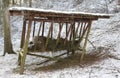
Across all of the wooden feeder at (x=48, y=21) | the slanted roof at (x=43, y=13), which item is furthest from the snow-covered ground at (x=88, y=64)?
the slanted roof at (x=43, y=13)

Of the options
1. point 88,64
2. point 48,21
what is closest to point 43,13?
point 48,21

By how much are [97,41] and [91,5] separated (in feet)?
20.3

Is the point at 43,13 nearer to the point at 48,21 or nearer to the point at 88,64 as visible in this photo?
the point at 48,21

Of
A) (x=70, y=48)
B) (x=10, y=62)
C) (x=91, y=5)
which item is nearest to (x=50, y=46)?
(x=70, y=48)

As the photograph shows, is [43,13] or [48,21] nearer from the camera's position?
[43,13]

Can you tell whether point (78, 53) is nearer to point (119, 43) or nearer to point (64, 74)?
point (119, 43)

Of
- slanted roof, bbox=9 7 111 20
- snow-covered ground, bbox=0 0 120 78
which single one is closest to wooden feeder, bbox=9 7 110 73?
slanted roof, bbox=9 7 111 20

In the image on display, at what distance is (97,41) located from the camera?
1226 cm

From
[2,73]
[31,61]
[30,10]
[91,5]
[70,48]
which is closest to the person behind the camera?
[30,10]

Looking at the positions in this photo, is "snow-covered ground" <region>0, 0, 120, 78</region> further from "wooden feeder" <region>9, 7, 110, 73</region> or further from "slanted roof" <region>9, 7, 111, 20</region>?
"slanted roof" <region>9, 7, 111, 20</region>

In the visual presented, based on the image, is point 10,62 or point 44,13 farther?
point 10,62

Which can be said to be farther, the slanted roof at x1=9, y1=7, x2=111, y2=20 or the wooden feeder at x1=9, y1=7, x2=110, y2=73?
the wooden feeder at x1=9, y1=7, x2=110, y2=73

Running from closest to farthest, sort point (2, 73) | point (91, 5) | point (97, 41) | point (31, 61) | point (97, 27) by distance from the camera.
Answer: point (2, 73) → point (31, 61) → point (97, 41) → point (97, 27) → point (91, 5)

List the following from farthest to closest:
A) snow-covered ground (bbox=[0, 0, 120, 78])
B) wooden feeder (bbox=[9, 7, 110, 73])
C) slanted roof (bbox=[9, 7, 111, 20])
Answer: snow-covered ground (bbox=[0, 0, 120, 78]) < wooden feeder (bbox=[9, 7, 110, 73]) < slanted roof (bbox=[9, 7, 111, 20])
